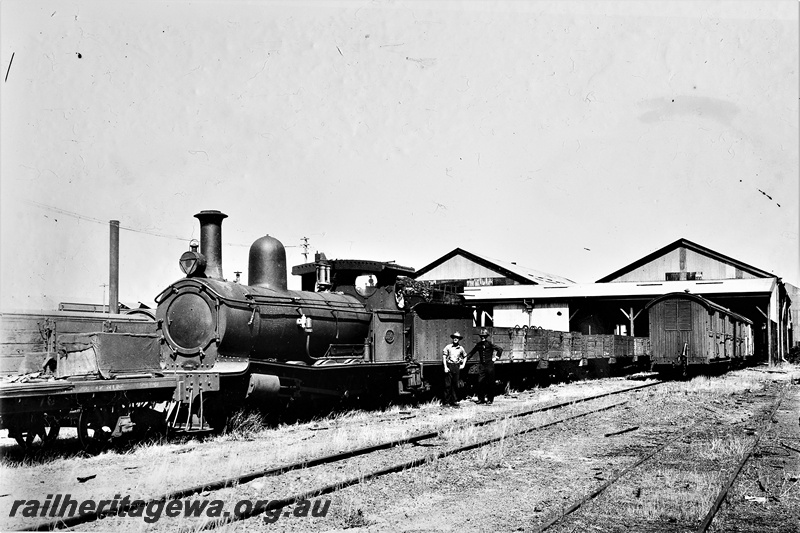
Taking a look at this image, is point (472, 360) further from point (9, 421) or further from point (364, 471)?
point (9, 421)

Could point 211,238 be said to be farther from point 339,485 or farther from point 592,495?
point 592,495

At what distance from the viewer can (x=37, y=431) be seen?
10.0 meters

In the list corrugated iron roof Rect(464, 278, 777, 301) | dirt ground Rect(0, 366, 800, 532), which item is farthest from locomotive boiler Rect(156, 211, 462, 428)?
corrugated iron roof Rect(464, 278, 777, 301)

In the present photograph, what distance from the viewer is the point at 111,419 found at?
9.98 metres

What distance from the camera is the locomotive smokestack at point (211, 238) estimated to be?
508 inches

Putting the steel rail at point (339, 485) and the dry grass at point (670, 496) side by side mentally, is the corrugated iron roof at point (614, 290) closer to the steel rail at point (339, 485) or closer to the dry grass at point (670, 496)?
the steel rail at point (339, 485)

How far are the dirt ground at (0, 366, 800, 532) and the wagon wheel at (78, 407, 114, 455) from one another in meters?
0.22

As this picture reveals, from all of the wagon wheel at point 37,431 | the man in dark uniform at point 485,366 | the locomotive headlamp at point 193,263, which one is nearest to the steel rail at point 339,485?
the wagon wheel at point 37,431

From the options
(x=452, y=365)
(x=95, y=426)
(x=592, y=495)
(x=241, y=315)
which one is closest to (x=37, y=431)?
(x=95, y=426)

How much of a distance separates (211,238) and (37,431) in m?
4.36

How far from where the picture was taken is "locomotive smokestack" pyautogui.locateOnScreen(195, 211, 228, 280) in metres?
12.9

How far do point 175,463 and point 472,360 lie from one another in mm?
10310

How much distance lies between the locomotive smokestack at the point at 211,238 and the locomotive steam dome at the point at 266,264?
646 millimetres

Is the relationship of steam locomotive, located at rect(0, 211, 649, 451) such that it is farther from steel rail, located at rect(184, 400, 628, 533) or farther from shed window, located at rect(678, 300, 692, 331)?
shed window, located at rect(678, 300, 692, 331)
